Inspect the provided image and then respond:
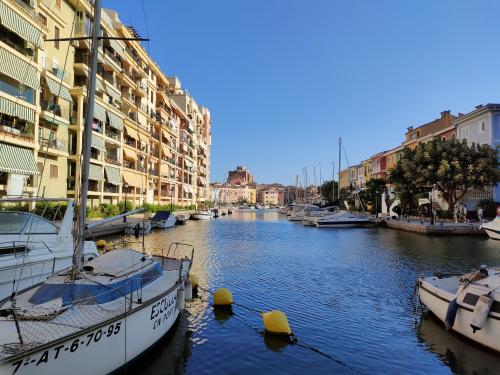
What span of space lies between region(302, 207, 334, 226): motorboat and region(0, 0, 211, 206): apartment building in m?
25.4

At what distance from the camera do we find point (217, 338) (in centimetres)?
1129

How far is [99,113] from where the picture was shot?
48.1m

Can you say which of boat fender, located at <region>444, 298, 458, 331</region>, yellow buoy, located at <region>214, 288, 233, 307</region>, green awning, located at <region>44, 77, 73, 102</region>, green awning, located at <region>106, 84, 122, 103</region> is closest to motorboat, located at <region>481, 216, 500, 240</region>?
boat fender, located at <region>444, 298, 458, 331</region>

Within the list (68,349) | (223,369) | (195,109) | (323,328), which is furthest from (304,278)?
(195,109)

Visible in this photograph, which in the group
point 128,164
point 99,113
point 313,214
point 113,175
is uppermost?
point 99,113

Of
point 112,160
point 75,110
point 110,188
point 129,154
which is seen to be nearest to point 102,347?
point 75,110

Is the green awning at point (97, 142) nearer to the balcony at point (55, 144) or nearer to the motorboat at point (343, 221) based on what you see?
the balcony at point (55, 144)

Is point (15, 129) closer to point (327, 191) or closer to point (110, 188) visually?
point (110, 188)

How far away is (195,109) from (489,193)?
78082 mm

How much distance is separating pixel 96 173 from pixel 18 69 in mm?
16557

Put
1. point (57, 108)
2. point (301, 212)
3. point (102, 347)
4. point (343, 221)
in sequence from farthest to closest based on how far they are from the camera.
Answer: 1. point (301, 212)
2. point (343, 221)
3. point (57, 108)
4. point (102, 347)

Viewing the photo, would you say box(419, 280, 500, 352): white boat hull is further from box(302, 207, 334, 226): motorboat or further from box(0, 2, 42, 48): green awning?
box(302, 207, 334, 226): motorboat

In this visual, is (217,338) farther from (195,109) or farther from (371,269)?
(195,109)

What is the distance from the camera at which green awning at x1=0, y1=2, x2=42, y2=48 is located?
3098cm
